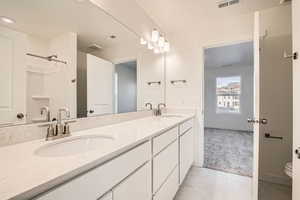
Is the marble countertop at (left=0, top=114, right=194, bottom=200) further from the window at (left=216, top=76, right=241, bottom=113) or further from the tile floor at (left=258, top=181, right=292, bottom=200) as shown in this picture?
the window at (left=216, top=76, right=241, bottom=113)

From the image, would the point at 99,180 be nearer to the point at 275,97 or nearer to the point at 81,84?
the point at 81,84

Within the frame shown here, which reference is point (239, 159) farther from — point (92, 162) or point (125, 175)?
point (92, 162)

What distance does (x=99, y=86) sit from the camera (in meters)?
1.60

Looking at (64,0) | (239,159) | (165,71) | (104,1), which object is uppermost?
(104,1)

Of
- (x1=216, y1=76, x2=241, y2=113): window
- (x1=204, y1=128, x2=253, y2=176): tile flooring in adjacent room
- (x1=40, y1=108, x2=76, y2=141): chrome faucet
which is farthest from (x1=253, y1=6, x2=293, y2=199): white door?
(x1=216, y1=76, x2=241, y2=113): window

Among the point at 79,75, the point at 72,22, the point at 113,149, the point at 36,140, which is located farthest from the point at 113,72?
the point at 113,149

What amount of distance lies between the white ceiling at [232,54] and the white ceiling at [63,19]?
2.90 m

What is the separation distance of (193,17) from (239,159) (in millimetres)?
2614

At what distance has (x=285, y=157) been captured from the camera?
6.35 feet

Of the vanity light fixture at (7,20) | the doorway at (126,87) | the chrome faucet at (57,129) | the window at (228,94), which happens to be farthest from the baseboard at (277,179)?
the window at (228,94)

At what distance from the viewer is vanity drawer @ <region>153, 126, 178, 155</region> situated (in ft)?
3.88

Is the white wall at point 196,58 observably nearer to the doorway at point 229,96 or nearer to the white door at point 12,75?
the doorway at point 229,96

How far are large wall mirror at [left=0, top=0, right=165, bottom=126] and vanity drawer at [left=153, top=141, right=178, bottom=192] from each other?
2.45ft

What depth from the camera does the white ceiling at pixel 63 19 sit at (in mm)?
921
